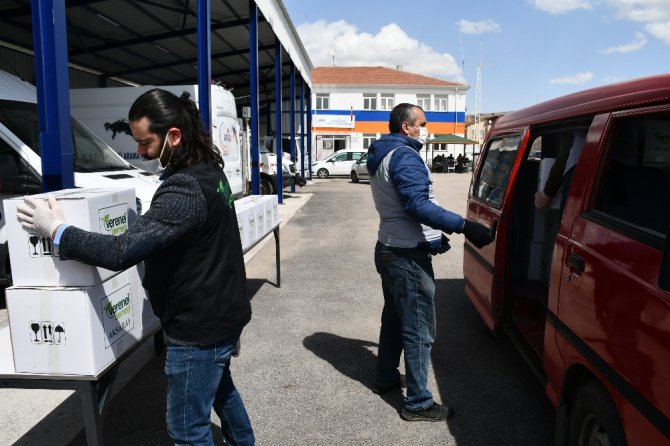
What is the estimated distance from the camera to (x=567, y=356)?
257cm

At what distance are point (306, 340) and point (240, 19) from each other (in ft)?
33.5

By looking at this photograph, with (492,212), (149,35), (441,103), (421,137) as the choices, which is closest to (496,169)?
(492,212)

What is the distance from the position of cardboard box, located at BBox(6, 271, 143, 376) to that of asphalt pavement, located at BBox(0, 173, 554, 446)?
1132 millimetres

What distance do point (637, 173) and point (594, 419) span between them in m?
1.15

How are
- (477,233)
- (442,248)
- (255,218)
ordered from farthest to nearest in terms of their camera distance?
(255,218)
(442,248)
(477,233)

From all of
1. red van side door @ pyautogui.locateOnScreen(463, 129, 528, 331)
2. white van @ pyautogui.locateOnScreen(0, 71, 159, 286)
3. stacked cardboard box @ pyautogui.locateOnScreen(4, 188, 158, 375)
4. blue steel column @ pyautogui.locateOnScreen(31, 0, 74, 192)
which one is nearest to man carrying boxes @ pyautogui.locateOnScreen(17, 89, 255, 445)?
stacked cardboard box @ pyautogui.locateOnScreen(4, 188, 158, 375)

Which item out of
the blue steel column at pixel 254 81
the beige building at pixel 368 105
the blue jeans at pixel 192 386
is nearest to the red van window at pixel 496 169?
the blue jeans at pixel 192 386

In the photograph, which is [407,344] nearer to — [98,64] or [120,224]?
[120,224]

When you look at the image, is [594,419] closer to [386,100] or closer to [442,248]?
[442,248]

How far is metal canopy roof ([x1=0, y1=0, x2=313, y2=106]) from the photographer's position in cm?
1076

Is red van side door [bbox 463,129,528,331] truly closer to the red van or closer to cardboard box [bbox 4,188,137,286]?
the red van

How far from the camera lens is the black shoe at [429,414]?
132 inches

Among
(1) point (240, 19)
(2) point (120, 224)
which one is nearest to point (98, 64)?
(1) point (240, 19)

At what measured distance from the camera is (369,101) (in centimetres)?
4653
